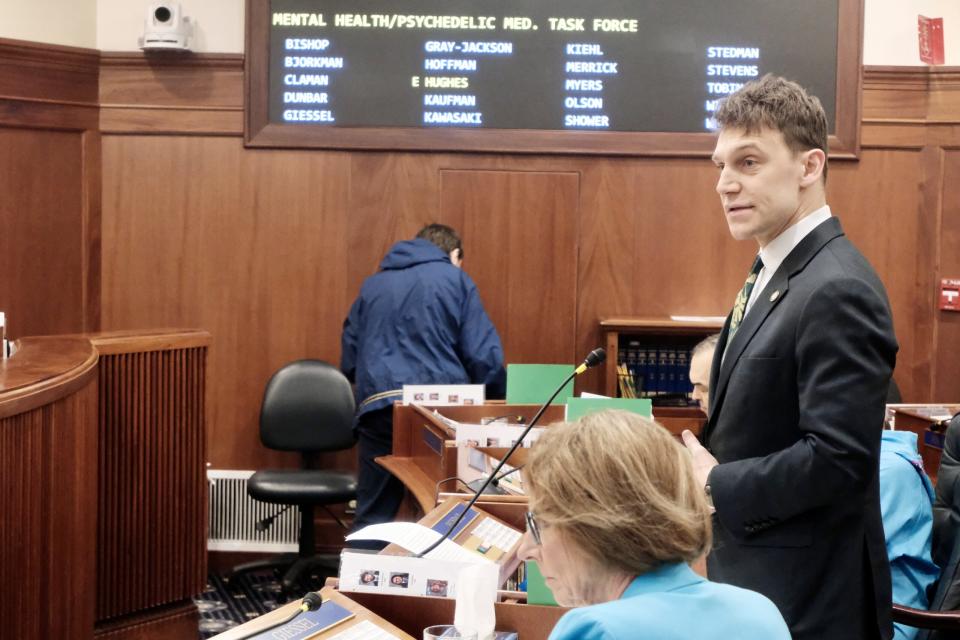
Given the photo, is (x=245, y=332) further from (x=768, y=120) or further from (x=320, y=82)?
(x=768, y=120)

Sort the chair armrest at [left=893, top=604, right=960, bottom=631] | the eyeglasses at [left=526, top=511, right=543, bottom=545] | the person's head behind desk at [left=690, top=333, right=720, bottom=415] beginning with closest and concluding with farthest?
the eyeglasses at [left=526, top=511, right=543, bottom=545], the chair armrest at [left=893, top=604, right=960, bottom=631], the person's head behind desk at [left=690, top=333, right=720, bottom=415]

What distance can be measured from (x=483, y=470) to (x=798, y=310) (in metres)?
Answer: 1.56

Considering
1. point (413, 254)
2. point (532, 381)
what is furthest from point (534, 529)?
point (413, 254)

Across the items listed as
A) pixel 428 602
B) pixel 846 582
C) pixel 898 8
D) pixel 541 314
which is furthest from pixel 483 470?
pixel 898 8

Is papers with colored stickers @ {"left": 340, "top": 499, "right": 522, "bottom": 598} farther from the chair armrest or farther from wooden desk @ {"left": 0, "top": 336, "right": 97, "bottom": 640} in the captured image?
wooden desk @ {"left": 0, "top": 336, "right": 97, "bottom": 640}

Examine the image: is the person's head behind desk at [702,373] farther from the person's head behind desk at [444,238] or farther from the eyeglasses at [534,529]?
the person's head behind desk at [444,238]

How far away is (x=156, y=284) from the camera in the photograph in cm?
534

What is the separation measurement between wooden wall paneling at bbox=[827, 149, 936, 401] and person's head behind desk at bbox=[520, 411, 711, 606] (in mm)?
4159

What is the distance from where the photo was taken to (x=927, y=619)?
102 inches

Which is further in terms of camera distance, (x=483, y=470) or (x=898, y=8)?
(x=898, y=8)

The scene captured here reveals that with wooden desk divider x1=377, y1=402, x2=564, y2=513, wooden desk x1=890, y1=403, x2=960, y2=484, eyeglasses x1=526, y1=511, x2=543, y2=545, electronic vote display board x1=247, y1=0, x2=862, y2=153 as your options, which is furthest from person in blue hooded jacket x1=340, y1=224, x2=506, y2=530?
eyeglasses x1=526, y1=511, x2=543, y2=545

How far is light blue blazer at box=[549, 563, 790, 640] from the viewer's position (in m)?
1.28

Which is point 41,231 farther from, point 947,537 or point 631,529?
point 631,529

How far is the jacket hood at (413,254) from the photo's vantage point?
15.7 feet
